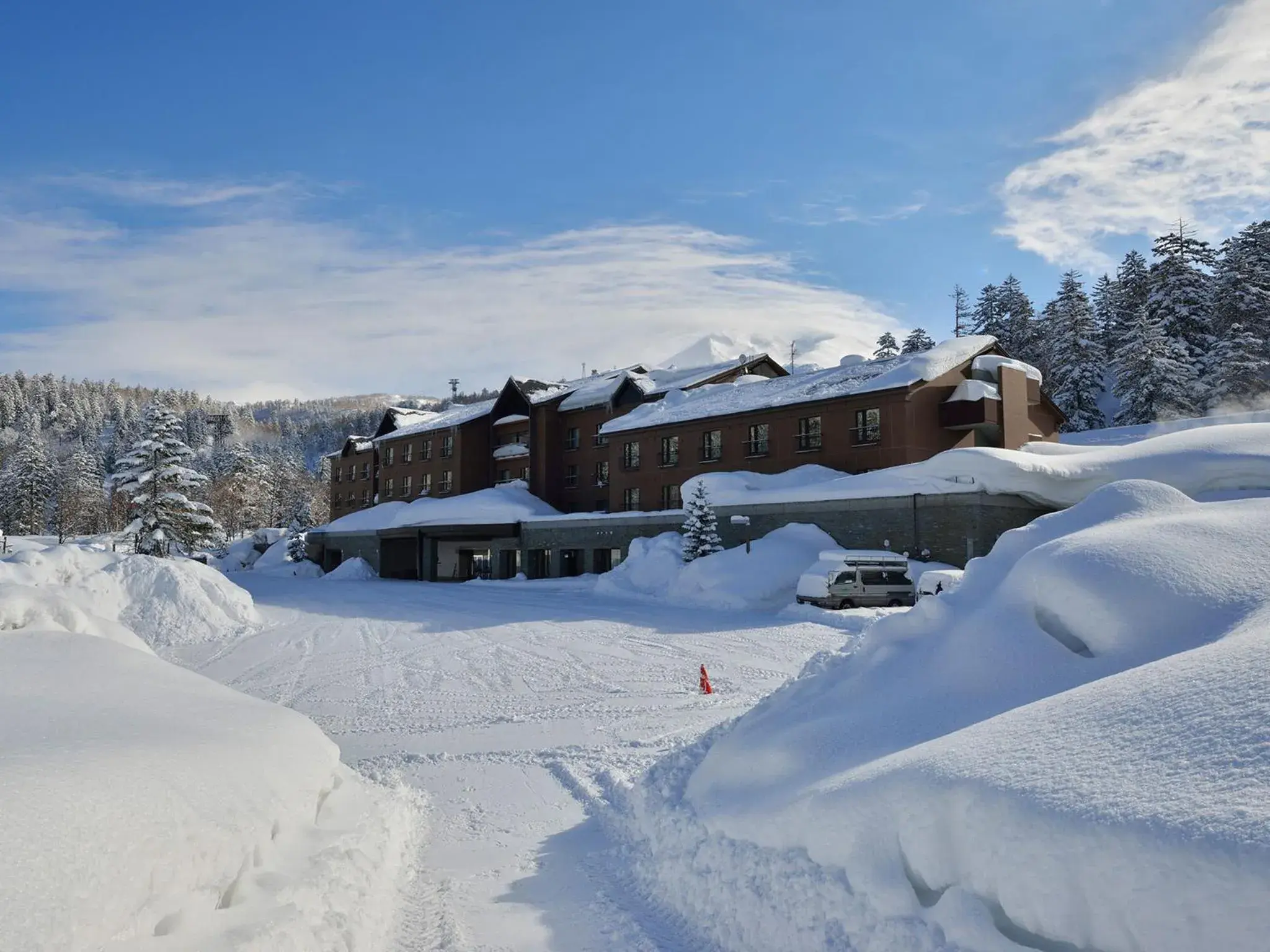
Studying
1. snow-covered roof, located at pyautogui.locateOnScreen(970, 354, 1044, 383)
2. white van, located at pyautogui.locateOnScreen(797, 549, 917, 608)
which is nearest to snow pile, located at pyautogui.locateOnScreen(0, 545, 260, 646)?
white van, located at pyautogui.locateOnScreen(797, 549, 917, 608)

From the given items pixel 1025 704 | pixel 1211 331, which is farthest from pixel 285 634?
pixel 1211 331

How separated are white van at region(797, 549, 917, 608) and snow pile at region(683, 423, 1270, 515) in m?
4.58

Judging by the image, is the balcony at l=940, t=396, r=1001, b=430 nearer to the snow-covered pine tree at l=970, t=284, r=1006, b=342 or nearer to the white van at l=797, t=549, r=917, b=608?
the white van at l=797, t=549, r=917, b=608


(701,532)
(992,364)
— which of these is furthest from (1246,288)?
(701,532)

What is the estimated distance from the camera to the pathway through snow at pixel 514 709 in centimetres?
680

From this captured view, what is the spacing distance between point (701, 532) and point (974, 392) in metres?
12.4

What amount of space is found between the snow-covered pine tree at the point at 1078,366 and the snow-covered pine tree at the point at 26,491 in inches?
3525

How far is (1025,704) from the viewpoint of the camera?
6.02 meters

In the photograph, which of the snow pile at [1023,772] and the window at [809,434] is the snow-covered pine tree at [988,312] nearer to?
the window at [809,434]

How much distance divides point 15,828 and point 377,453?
62528 millimetres

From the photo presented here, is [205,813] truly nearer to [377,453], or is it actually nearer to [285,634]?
[285,634]

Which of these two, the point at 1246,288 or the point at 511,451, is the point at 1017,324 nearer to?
the point at 1246,288

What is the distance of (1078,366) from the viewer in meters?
52.1

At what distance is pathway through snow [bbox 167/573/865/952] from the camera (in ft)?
22.3
